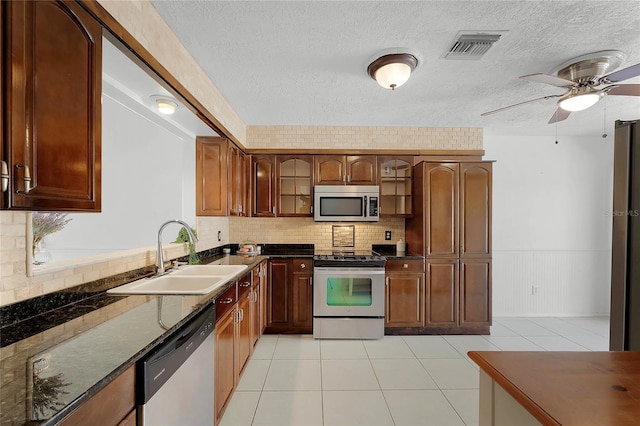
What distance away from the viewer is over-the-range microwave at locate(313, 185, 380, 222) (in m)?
3.71

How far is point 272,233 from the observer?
4086 millimetres

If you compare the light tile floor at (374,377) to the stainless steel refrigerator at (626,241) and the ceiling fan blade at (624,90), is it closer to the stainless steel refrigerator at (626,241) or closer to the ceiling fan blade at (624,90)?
the stainless steel refrigerator at (626,241)

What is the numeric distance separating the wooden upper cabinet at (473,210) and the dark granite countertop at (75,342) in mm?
3051

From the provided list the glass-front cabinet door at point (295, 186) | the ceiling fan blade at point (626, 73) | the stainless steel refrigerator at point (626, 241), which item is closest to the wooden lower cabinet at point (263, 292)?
the glass-front cabinet door at point (295, 186)

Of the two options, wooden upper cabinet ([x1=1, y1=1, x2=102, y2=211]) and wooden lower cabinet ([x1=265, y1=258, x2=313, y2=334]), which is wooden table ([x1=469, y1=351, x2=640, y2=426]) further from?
wooden lower cabinet ([x1=265, y1=258, x2=313, y2=334])

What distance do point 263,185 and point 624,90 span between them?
357cm

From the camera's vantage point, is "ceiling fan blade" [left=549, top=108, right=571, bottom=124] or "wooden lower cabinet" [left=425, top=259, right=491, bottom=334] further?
"wooden lower cabinet" [left=425, top=259, right=491, bottom=334]

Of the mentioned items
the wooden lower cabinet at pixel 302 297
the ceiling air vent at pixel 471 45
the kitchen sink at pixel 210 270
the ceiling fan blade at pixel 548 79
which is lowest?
the wooden lower cabinet at pixel 302 297

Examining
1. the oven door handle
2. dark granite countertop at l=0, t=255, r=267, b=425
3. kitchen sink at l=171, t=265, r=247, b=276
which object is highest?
dark granite countertop at l=0, t=255, r=267, b=425

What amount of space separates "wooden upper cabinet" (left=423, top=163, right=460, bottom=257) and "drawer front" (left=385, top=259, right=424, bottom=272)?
0.17 meters

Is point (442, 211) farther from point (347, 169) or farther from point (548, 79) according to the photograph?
point (548, 79)

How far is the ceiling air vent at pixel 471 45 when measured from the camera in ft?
6.29

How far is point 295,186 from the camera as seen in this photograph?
3924mm

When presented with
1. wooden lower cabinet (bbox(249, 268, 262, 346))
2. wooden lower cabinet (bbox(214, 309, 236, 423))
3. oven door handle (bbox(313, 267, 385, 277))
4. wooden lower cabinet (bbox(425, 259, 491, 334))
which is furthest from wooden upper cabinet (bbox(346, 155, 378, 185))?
wooden lower cabinet (bbox(214, 309, 236, 423))
